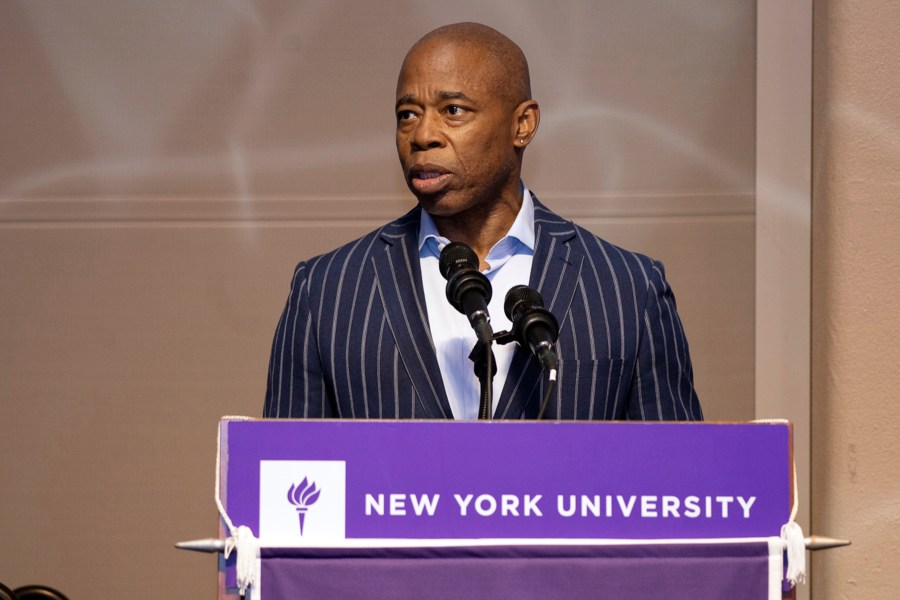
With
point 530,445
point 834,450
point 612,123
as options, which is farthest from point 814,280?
point 530,445

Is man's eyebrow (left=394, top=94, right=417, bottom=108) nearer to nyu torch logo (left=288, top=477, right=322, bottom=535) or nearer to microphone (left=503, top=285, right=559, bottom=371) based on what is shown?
microphone (left=503, top=285, right=559, bottom=371)

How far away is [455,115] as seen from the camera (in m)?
1.89

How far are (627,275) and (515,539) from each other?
776 millimetres

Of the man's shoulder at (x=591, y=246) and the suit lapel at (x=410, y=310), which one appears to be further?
the man's shoulder at (x=591, y=246)

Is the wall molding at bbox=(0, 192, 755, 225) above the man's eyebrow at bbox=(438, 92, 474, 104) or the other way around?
above

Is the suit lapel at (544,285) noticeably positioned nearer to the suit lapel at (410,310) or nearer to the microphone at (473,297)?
the suit lapel at (410,310)

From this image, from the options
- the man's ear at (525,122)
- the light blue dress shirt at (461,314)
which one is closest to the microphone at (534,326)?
the light blue dress shirt at (461,314)

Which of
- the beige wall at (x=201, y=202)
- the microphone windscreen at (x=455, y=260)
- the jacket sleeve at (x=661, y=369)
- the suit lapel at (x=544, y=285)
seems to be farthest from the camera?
the beige wall at (x=201, y=202)

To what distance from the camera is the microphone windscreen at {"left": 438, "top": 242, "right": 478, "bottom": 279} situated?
165 cm

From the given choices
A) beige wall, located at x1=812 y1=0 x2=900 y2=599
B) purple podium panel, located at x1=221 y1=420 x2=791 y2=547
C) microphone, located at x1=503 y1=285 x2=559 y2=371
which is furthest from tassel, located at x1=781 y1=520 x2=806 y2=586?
beige wall, located at x1=812 y1=0 x2=900 y2=599

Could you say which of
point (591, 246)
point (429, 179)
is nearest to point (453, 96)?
point (429, 179)

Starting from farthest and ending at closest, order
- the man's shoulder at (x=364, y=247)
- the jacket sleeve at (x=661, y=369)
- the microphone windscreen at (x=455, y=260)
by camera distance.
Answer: the man's shoulder at (x=364, y=247)
the jacket sleeve at (x=661, y=369)
the microphone windscreen at (x=455, y=260)

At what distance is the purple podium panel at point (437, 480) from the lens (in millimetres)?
1295

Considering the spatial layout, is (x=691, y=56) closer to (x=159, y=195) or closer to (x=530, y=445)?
(x=159, y=195)
